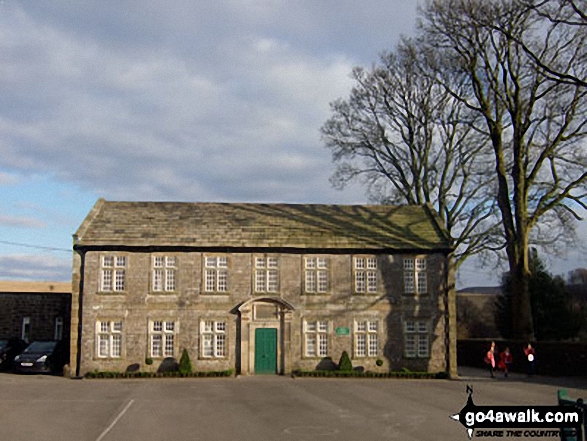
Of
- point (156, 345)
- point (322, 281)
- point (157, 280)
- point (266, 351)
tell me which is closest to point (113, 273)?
point (157, 280)

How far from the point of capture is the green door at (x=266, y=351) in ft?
103

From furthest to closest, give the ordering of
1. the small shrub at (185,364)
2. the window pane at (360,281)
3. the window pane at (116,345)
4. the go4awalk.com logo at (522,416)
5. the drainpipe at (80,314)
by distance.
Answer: the window pane at (360,281) < the window pane at (116,345) < the drainpipe at (80,314) < the small shrub at (185,364) < the go4awalk.com logo at (522,416)

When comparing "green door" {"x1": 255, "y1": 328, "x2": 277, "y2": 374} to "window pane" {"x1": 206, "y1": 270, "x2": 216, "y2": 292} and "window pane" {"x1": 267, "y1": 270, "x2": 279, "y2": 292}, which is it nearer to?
"window pane" {"x1": 267, "y1": 270, "x2": 279, "y2": 292}

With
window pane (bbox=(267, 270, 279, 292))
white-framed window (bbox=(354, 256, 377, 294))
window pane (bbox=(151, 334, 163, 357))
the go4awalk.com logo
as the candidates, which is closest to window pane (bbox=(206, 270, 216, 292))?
window pane (bbox=(267, 270, 279, 292))

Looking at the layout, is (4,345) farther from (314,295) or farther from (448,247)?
(448,247)

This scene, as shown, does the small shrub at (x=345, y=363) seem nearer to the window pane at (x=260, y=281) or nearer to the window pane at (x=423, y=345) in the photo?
the window pane at (x=423, y=345)

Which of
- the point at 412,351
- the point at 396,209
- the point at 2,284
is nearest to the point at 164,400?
the point at 412,351

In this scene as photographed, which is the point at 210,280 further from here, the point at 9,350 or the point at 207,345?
the point at 9,350

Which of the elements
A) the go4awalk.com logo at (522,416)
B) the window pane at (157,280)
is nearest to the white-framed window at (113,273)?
the window pane at (157,280)

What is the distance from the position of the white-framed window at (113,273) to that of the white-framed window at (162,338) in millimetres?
2400

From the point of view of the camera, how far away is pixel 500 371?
3775cm

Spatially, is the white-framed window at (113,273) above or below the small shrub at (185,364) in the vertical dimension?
above

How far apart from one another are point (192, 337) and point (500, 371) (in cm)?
1778

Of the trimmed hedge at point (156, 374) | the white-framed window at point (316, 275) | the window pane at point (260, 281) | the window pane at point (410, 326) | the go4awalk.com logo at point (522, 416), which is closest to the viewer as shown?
the go4awalk.com logo at point (522, 416)
